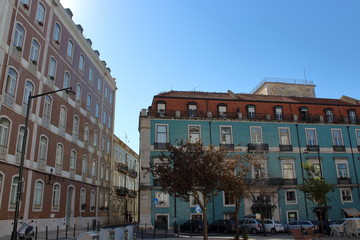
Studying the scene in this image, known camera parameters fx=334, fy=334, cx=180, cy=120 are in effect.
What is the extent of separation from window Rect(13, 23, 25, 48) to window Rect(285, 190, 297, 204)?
94.4ft

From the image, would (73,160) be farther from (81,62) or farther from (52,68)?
(81,62)

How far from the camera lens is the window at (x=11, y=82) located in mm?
20531

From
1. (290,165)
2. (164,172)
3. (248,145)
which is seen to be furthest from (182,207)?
(164,172)

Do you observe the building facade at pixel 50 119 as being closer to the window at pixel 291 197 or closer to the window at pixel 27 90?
the window at pixel 27 90

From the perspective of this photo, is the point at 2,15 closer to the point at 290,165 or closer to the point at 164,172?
the point at 164,172

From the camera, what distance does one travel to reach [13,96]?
823 inches

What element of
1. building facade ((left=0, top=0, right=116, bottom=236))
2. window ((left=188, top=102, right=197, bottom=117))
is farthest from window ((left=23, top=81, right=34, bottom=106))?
window ((left=188, top=102, right=197, bottom=117))

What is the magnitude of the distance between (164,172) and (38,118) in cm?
1085

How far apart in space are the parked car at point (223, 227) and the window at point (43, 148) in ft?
50.5

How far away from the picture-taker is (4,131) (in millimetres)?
20000

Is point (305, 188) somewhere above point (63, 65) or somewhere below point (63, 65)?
below

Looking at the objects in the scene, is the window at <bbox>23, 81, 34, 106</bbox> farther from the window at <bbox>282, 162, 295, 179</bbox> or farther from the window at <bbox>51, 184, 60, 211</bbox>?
the window at <bbox>282, 162, 295, 179</bbox>

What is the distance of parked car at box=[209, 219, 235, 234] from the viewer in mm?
28141

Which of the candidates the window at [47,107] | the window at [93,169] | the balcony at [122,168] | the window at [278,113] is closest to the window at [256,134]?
the window at [278,113]
